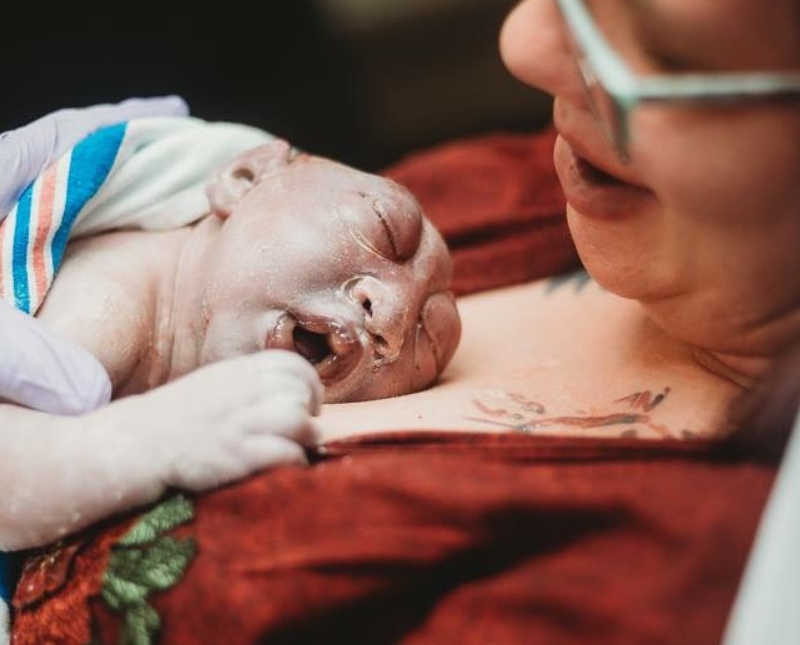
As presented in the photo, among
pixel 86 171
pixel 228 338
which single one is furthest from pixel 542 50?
pixel 86 171

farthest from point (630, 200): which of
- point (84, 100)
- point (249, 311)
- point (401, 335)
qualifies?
point (84, 100)

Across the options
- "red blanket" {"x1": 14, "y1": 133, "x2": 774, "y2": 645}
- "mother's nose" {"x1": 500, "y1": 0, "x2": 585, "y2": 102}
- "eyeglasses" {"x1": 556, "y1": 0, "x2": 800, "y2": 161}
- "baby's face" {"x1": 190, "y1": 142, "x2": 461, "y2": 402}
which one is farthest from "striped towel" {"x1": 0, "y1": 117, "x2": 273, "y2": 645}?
"eyeglasses" {"x1": 556, "y1": 0, "x2": 800, "y2": 161}

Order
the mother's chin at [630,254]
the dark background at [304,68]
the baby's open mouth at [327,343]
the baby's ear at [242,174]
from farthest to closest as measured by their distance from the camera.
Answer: the dark background at [304,68], the baby's ear at [242,174], the baby's open mouth at [327,343], the mother's chin at [630,254]

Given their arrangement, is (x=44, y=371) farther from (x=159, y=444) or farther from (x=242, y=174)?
(x=242, y=174)

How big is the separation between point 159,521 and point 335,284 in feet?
1.07

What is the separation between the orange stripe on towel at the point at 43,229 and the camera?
1020 millimetres

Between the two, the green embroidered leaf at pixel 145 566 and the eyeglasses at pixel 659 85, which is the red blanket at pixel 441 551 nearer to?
the green embroidered leaf at pixel 145 566

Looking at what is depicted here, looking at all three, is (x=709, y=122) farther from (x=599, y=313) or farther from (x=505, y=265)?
(x=505, y=265)

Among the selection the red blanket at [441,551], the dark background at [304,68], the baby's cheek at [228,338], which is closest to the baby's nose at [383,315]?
the baby's cheek at [228,338]

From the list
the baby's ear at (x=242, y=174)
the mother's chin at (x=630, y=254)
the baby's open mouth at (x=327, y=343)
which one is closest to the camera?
the mother's chin at (x=630, y=254)

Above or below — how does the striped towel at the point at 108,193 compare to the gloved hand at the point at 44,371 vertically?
above

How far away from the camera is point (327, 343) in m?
1.03

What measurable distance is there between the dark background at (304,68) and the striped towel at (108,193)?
52cm

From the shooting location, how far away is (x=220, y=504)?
774mm
